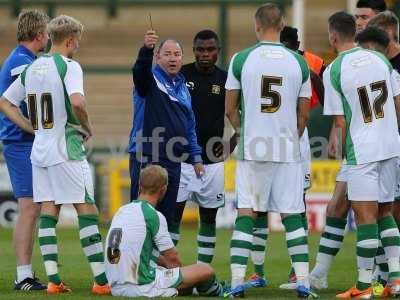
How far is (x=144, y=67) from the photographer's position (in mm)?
9609

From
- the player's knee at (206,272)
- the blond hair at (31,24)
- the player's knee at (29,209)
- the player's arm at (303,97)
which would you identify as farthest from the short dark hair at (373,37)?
the player's knee at (29,209)

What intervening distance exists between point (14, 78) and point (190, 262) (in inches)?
149

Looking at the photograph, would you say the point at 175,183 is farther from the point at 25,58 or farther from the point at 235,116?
the point at 25,58

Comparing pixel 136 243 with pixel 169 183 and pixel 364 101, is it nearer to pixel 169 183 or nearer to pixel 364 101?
pixel 169 183

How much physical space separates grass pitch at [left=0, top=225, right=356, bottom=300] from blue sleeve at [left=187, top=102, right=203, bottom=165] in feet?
4.31

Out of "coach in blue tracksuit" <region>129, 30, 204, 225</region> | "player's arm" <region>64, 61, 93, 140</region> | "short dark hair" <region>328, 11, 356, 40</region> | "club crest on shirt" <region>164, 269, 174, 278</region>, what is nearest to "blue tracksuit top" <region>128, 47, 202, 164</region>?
"coach in blue tracksuit" <region>129, 30, 204, 225</region>

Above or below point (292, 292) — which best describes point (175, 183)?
above

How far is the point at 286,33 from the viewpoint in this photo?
1073 cm

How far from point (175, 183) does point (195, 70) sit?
1589mm

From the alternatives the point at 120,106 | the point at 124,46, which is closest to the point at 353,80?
the point at 120,106

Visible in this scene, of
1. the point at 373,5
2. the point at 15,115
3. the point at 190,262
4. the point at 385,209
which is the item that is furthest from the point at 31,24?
the point at 190,262

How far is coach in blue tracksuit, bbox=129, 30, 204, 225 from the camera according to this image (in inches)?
390

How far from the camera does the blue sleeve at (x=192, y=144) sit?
33.6 feet

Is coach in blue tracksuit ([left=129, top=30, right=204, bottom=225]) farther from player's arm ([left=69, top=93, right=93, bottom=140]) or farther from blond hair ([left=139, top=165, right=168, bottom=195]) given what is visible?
Answer: blond hair ([left=139, top=165, right=168, bottom=195])
